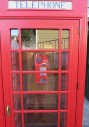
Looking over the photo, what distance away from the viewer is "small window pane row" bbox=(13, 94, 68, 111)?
2340 millimetres

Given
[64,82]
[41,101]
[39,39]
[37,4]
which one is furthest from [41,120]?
[37,4]

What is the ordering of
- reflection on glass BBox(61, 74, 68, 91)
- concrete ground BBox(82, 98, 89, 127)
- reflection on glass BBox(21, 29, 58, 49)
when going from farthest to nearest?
concrete ground BBox(82, 98, 89, 127) < reflection on glass BBox(61, 74, 68, 91) < reflection on glass BBox(21, 29, 58, 49)

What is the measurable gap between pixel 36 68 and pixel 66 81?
1.36ft

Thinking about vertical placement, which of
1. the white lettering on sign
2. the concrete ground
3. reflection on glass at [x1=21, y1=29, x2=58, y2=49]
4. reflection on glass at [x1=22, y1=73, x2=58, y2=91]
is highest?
the white lettering on sign

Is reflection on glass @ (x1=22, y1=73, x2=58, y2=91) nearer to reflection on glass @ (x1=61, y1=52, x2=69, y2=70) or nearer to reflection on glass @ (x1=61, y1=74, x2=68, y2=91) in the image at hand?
reflection on glass @ (x1=61, y1=74, x2=68, y2=91)

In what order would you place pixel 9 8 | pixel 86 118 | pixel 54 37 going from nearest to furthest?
pixel 9 8 → pixel 54 37 → pixel 86 118

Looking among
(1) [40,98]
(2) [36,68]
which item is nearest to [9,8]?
(2) [36,68]

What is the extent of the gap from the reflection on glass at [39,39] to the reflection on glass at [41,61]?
93 millimetres

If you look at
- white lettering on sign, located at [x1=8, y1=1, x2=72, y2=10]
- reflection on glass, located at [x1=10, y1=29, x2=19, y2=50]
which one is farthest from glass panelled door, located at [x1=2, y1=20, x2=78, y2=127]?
white lettering on sign, located at [x1=8, y1=1, x2=72, y2=10]

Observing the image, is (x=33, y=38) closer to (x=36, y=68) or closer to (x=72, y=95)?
(x=36, y=68)

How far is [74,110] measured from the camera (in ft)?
7.61

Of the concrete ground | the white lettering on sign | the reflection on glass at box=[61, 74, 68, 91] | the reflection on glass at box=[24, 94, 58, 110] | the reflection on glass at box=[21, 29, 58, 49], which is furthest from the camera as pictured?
the concrete ground

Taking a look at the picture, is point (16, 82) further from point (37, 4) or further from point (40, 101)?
point (37, 4)

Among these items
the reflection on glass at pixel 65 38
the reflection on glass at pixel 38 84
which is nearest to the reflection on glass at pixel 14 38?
the reflection on glass at pixel 38 84
